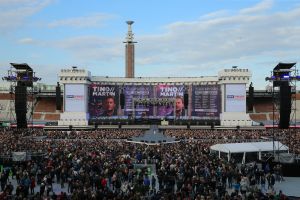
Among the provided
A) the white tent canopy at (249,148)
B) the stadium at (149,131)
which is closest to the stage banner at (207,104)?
the stadium at (149,131)

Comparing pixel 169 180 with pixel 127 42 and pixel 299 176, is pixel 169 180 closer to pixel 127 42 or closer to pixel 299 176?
pixel 299 176

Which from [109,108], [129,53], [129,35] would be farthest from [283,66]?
[129,35]

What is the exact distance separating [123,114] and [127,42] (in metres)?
25.8

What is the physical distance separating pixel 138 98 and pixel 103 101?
5.32 m

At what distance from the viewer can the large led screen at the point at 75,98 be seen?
6744cm

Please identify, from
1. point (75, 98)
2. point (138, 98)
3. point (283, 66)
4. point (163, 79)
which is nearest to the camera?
point (283, 66)

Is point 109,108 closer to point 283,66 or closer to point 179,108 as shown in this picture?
point 179,108

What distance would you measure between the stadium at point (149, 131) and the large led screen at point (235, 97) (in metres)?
0.15

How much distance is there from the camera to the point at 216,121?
67.1m

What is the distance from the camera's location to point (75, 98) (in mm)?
67812

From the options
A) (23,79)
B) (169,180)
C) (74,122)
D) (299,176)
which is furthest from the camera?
(74,122)

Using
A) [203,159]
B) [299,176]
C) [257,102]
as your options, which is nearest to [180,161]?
[203,159]

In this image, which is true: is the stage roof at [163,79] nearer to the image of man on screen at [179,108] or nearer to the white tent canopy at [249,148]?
the image of man on screen at [179,108]

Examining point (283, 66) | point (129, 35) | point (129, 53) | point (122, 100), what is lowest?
point (122, 100)
